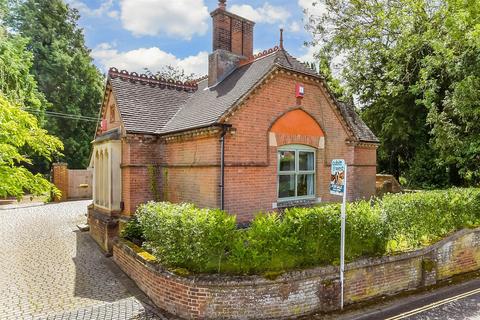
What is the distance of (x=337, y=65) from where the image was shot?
24.8 metres

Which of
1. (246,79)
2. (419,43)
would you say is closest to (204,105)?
(246,79)

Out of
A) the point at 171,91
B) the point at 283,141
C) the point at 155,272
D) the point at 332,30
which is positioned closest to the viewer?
the point at 155,272

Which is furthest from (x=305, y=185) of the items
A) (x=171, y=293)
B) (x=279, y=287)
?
(x=171, y=293)

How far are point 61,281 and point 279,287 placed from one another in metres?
6.10

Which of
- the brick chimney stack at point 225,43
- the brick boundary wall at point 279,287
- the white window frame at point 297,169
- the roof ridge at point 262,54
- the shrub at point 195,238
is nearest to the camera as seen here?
the brick boundary wall at point 279,287

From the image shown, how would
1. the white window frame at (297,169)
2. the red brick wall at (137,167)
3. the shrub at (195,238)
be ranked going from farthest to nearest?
the red brick wall at (137,167) → the white window frame at (297,169) → the shrub at (195,238)

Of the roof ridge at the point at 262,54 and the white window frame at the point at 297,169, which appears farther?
the roof ridge at the point at 262,54

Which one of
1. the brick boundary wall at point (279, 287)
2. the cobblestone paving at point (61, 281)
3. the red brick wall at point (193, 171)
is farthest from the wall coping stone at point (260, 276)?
the red brick wall at point (193, 171)

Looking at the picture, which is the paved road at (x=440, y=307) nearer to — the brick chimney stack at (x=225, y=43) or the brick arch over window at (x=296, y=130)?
the brick arch over window at (x=296, y=130)

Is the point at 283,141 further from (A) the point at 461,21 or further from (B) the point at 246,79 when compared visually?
(A) the point at 461,21

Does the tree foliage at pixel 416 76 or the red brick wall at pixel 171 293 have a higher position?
the tree foliage at pixel 416 76

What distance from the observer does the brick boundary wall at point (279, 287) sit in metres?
6.44

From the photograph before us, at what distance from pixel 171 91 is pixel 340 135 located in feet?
25.8

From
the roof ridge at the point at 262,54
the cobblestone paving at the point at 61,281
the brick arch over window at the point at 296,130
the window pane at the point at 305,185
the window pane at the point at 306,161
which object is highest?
the roof ridge at the point at 262,54
